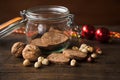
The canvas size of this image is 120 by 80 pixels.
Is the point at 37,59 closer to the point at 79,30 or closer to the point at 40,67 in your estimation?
the point at 40,67

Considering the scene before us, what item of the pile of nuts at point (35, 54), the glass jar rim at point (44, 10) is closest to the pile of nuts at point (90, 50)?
the pile of nuts at point (35, 54)

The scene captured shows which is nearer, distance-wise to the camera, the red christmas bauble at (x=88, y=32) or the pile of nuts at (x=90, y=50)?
the pile of nuts at (x=90, y=50)

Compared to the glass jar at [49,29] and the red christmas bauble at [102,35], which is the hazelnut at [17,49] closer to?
the glass jar at [49,29]

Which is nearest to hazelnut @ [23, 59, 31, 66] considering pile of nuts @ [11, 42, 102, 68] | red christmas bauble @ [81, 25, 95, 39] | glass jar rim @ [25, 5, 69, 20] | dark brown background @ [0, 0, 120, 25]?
pile of nuts @ [11, 42, 102, 68]

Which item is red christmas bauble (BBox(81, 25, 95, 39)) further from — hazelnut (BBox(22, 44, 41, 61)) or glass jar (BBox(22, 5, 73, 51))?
hazelnut (BBox(22, 44, 41, 61))

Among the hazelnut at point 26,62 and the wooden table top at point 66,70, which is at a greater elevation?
the hazelnut at point 26,62

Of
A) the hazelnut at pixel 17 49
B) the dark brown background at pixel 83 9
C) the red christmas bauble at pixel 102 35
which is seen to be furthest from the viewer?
the dark brown background at pixel 83 9

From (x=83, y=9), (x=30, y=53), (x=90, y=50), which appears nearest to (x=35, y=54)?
(x=30, y=53)

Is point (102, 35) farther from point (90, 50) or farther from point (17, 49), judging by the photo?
point (17, 49)
